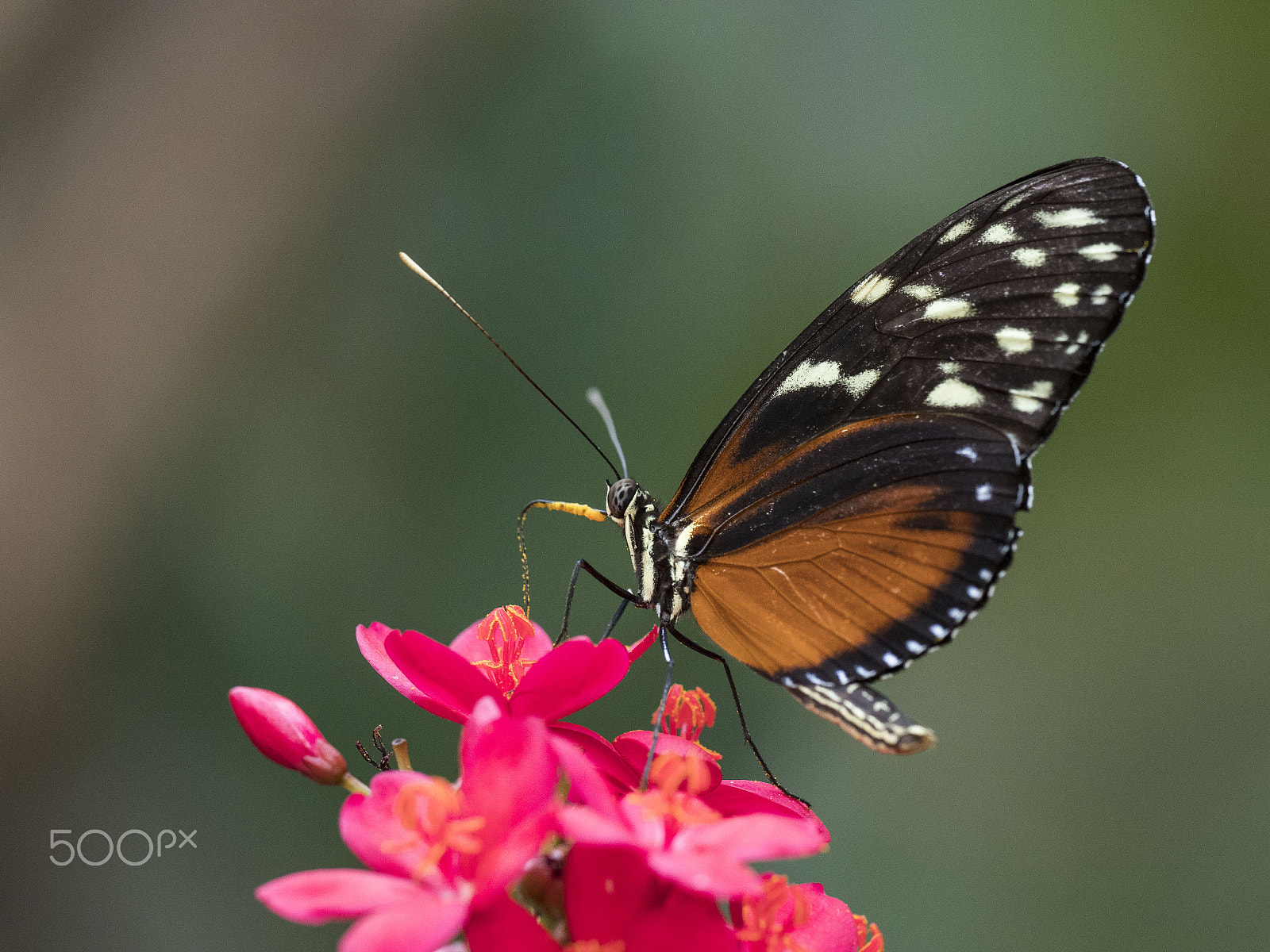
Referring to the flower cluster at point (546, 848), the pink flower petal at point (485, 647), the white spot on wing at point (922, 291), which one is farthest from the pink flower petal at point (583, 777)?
the white spot on wing at point (922, 291)

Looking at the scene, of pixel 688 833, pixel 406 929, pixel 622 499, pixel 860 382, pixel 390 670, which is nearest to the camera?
pixel 406 929

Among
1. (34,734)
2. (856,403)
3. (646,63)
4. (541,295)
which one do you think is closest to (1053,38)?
(646,63)

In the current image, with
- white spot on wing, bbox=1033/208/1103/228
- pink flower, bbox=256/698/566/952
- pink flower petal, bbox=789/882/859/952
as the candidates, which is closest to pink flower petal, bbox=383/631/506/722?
pink flower, bbox=256/698/566/952

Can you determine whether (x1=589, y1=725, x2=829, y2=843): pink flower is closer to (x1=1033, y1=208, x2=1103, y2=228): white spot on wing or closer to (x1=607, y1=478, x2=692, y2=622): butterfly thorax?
(x1=607, y1=478, x2=692, y2=622): butterfly thorax

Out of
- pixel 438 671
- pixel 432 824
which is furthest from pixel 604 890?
pixel 438 671

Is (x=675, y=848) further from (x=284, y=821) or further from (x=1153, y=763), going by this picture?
(x=1153, y=763)

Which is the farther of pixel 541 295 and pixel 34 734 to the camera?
pixel 541 295

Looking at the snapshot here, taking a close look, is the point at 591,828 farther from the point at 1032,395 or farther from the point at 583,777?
the point at 1032,395

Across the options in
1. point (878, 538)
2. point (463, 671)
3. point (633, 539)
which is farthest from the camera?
point (633, 539)
